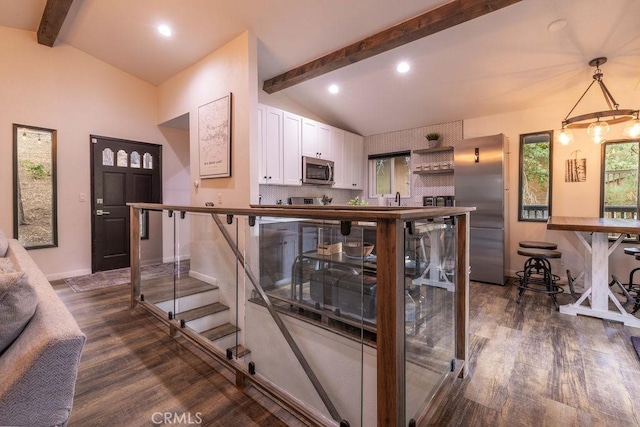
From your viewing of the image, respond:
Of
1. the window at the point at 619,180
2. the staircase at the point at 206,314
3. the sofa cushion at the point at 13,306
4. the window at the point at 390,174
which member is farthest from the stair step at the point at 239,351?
the window at the point at 619,180

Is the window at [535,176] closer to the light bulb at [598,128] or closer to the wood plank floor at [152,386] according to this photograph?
the light bulb at [598,128]

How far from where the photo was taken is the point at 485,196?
4180 mm

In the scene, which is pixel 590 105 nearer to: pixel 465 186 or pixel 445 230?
pixel 465 186

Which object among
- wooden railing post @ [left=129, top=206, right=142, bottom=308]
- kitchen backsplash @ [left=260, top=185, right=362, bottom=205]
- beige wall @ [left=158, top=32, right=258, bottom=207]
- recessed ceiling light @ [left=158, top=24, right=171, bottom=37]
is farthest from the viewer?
kitchen backsplash @ [left=260, top=185, right=362, bottom=205]

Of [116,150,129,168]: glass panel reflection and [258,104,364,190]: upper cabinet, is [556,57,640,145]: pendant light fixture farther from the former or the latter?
[116,150,129,168]: glass panel reflection

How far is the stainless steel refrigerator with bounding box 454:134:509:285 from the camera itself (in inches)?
161

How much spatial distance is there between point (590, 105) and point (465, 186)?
5.78 feet

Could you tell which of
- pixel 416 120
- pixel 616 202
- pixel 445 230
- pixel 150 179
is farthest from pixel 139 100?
pixel 616 202

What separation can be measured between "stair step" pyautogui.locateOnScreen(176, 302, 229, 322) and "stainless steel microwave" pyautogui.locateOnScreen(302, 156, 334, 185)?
2431mm

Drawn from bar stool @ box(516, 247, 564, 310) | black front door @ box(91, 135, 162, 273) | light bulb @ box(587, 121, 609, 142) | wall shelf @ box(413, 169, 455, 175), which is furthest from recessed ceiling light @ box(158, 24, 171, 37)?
bar stool @ box(516, 247, 564, 310)

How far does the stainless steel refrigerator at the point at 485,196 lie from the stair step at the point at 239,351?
3.58 meters

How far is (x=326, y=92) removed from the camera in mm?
4523

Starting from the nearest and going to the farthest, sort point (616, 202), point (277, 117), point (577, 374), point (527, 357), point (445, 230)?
point (445, 230) < point (577, 374) < point (527, 357) < point (616, 202) < point (277, 117)

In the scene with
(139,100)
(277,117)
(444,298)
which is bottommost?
(444,298)
